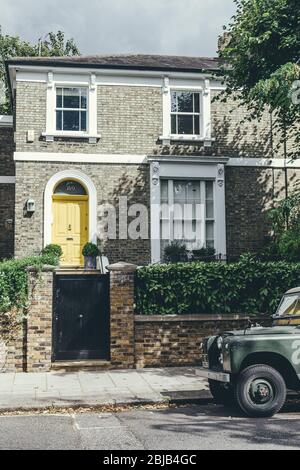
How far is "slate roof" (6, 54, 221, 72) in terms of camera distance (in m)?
16.9

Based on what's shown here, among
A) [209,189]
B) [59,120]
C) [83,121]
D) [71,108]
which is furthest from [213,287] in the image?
[71,108]

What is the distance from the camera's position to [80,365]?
11.6 m

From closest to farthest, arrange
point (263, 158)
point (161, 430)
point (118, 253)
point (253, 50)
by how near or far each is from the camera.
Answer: point (161, 430), point (253, 50), point (118, 253), point (263, 158)

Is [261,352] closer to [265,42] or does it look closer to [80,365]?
[80,365]

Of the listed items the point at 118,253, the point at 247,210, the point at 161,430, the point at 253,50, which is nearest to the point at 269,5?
the point at 253,50

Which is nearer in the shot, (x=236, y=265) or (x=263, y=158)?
(x=236, y=265)

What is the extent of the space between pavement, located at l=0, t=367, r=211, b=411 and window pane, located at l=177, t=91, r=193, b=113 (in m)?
9.08

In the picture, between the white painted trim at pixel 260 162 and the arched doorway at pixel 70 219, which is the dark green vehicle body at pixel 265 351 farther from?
the white painted trim at pixel 260 162

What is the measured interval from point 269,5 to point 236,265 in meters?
6.10

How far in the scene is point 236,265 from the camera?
12.6m

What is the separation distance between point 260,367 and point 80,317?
201 inches

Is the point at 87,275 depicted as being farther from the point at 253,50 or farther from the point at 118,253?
the point at 253,50

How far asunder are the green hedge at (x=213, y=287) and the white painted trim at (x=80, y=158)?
18.4 feet

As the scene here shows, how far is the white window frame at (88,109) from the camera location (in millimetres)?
16812
